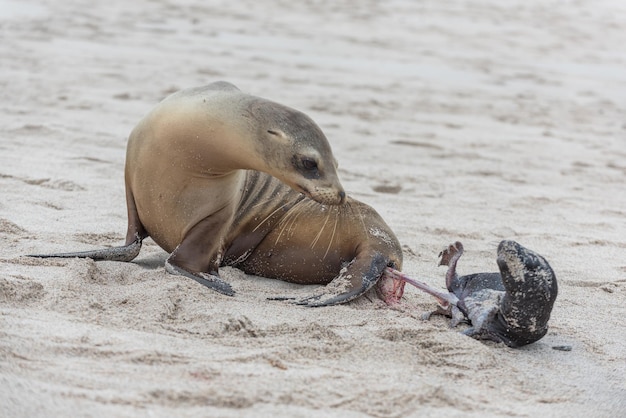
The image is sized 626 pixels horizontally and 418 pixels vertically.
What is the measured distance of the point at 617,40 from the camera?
12812 mm

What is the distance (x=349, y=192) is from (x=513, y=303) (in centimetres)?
229

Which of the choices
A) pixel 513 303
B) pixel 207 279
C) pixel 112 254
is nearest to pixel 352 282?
pixel 207 279

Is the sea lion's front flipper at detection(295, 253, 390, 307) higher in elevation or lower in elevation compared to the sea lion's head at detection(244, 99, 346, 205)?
lower

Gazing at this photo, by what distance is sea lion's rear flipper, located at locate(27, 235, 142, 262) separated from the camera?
11.1 feet

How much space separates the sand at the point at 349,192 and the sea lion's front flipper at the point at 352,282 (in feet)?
0.17

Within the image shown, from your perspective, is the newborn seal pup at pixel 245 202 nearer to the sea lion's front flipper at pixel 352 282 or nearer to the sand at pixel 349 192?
the sea lion's front flipper at pixel 352 282

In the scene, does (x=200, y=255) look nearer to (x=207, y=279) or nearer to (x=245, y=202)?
(x=207, y=279)

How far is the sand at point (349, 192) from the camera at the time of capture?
242 centimetres

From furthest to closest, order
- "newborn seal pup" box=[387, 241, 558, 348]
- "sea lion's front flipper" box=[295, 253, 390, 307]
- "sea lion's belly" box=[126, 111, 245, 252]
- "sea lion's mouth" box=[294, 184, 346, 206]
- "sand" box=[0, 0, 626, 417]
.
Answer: "sea lion's belly" box=[126, 111, 245, 252]
"sea lion's front flipper" box=[295, 253, 390, 307]
"sea lion's mouth" box=[294, 184, 346, 206]
"newborn seal pup" box=[387, 241, 558, 348]
"sand" box=[0, 0, 626, 417]

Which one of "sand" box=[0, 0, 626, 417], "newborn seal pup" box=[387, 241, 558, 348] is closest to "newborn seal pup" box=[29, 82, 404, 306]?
"sand" box=[0, 0, 626, 417]

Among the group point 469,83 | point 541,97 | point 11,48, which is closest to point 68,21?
point 11,48

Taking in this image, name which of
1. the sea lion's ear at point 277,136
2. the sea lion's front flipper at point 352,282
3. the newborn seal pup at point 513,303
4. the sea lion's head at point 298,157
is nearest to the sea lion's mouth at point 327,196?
the sea lion's head at point 298,157

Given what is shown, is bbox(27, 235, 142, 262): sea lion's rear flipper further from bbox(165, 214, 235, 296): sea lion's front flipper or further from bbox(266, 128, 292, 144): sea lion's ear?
bbox(266, 128, 292, 144): sea lion's ear

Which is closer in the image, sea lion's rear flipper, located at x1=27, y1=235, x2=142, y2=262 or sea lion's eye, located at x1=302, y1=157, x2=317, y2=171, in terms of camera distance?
sea lion's eye, located at x1=302, y1=157, x2=317, y2=171
